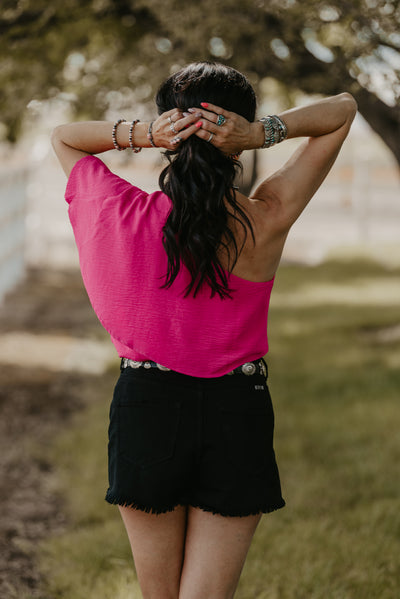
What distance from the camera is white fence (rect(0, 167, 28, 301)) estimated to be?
9.35m

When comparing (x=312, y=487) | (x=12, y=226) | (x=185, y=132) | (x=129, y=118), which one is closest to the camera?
(x=185, y=132)

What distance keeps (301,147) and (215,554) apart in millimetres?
1063

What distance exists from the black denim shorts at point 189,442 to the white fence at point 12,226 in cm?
774

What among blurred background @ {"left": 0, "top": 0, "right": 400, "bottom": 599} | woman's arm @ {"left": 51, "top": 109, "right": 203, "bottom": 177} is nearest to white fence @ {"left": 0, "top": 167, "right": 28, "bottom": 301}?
blurred background @ {"left": 0, "top": 0, "right": 400, "bottom": 599}

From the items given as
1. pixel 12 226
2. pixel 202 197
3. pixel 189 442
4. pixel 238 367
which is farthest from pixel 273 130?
pixel 12 226

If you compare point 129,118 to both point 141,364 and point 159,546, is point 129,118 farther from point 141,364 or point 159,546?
point 159,546

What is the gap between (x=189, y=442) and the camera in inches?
69.6

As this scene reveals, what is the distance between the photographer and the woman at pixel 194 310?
1.72 meters

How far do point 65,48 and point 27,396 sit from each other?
2776mm

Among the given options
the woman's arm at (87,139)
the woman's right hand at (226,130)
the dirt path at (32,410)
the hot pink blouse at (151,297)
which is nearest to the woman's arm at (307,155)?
the woman's right hand at (226,130)

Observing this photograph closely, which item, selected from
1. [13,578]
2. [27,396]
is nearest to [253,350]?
[13,578]

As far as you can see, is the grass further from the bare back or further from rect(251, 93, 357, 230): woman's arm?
rect(251, 93, 357, 230): woman's arm

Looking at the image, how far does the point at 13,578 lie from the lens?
3.34 meters

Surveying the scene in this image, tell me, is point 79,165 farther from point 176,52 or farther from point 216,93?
point 176,52
